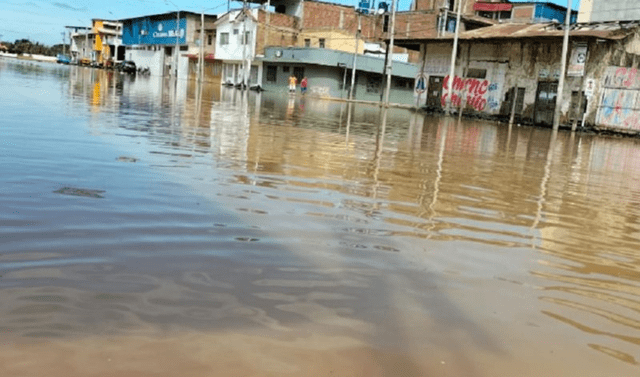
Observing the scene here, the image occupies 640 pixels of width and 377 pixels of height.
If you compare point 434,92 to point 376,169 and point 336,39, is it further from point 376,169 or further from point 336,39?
point 376,169

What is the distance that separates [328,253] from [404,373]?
203cm

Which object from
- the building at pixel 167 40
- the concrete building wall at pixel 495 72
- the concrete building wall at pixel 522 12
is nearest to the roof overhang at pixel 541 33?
the concrete building wall at pixel 495 72

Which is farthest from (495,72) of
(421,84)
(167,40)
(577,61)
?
(167,40)

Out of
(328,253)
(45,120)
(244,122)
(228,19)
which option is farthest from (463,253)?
(228,19)

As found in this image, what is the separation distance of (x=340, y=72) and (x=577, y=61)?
26.1 m

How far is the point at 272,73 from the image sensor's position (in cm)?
6003

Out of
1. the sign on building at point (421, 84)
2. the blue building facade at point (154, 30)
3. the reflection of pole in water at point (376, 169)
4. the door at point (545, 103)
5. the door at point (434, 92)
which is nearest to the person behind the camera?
the reflection of pole in water at point (376, 169)

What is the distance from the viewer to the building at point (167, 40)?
3022 inches

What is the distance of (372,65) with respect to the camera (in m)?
53.9

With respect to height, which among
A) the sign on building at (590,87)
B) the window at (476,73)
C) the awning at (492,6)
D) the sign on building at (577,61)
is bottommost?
the sign on building at (590,87)

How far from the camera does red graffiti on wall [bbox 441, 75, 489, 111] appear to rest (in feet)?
122

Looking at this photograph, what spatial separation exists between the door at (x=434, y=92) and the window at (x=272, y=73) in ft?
70.6

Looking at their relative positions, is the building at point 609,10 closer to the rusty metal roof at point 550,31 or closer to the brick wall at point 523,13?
the rusty metal roof at point 550,31

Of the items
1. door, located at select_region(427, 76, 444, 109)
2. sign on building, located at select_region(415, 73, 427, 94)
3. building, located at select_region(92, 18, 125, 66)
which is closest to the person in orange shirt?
sign on building, located at select_region(415, 73, 427, 94)
